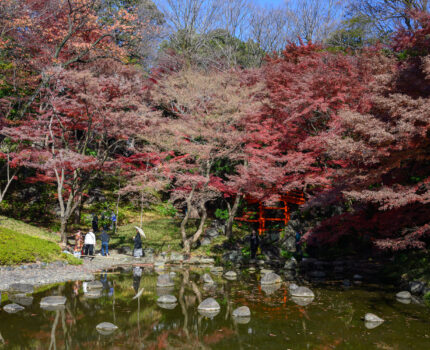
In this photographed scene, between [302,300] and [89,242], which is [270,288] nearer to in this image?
[302,300]

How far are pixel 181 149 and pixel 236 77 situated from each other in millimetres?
5747

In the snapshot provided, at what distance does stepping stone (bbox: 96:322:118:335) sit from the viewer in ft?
21.8

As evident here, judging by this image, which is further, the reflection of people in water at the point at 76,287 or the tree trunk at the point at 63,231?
the tree trunk at the point at 63,231

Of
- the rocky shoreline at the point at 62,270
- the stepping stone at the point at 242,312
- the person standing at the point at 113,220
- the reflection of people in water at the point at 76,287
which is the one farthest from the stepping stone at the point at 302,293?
the person standing at the point at 113,220

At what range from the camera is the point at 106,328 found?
265 inches

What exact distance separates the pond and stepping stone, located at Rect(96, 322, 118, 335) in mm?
105

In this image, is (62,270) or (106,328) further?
(62,270)

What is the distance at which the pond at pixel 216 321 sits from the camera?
6262 mm

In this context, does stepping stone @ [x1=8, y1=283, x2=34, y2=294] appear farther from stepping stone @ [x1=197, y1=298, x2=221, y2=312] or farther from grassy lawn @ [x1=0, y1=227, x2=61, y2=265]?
stepping stone @ [x1=197, y1=298, x2=221, y2=312]

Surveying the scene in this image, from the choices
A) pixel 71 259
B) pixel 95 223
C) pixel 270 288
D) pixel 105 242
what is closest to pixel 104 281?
pixel 71 259

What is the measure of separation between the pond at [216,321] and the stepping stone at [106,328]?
0.34 feet

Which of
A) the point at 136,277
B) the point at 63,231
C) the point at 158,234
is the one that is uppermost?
the point at 63,231

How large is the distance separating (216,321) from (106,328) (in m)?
2.06

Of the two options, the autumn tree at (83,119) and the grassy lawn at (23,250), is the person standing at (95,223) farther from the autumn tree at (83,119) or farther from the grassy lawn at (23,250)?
the grassy lawn at (23,250)
